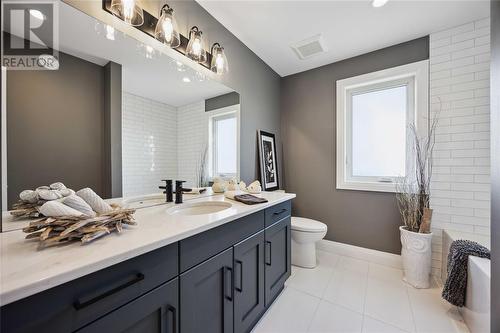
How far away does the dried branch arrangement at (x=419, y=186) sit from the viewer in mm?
1892

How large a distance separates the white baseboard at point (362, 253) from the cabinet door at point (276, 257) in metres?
0.97

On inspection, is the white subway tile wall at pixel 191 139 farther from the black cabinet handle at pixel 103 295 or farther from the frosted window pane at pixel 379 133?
the frosted window pane at pixel 379 133

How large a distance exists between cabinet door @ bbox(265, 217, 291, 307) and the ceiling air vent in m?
1.80

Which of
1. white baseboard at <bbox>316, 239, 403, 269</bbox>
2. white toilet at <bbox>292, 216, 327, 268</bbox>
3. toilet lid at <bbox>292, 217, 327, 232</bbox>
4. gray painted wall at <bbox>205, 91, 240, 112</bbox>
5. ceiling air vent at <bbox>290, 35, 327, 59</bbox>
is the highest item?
ceiling air vent at <bbox>290, 35, 327, 59</bbox>

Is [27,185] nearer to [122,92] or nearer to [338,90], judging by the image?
[122,92]

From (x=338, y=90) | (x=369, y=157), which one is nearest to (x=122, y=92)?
(x=338, y=90)

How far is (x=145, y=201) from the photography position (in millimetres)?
1286

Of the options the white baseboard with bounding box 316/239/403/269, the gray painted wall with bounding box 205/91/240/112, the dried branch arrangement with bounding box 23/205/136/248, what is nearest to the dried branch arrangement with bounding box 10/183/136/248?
the dried branch arrangement with bounding box 23/205/136/248

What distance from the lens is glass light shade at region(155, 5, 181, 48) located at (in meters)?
1.28

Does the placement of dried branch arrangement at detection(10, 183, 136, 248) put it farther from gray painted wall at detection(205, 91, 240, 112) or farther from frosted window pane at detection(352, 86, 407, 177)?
frosted window pane at detection(352, 86, 407, 177)

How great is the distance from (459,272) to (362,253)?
3.18 feet

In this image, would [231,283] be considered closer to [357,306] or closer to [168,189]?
[168,189]

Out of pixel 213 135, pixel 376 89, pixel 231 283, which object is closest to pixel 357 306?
pixel 231 283

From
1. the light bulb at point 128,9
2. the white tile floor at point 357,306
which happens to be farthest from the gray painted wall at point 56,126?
the white tile floor at point 357,306
